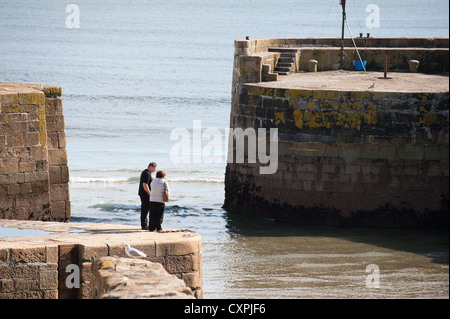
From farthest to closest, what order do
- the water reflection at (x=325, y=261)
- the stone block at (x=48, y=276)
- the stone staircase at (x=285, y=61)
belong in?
1. the stone staircase at (x=285, y=61)
2. the water reflection at (x=325, y=261)
3. the stone block at (x=48, y=276)

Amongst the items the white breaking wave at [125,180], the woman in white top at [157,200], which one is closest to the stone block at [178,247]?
the woman in white top at [157,200]

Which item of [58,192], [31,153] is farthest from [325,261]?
[31,153]

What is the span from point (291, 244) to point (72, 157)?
48.7 ft

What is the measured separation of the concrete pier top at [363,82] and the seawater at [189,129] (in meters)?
2.87

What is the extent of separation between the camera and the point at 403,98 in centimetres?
1608

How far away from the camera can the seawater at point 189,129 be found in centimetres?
1316

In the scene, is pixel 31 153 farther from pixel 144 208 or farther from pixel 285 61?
pixel 285 61

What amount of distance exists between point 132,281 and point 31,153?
22.5ft

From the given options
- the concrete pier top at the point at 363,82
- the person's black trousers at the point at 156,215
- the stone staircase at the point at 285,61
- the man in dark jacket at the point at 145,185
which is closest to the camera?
the person's black trousers at the point at 156,215

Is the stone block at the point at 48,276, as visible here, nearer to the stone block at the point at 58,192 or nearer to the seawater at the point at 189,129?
the seawater at the point at 189,129

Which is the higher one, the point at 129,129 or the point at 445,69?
the point at 445,69

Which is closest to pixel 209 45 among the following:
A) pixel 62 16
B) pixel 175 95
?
pixel 175 95

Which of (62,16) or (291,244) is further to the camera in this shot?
(62,16)
